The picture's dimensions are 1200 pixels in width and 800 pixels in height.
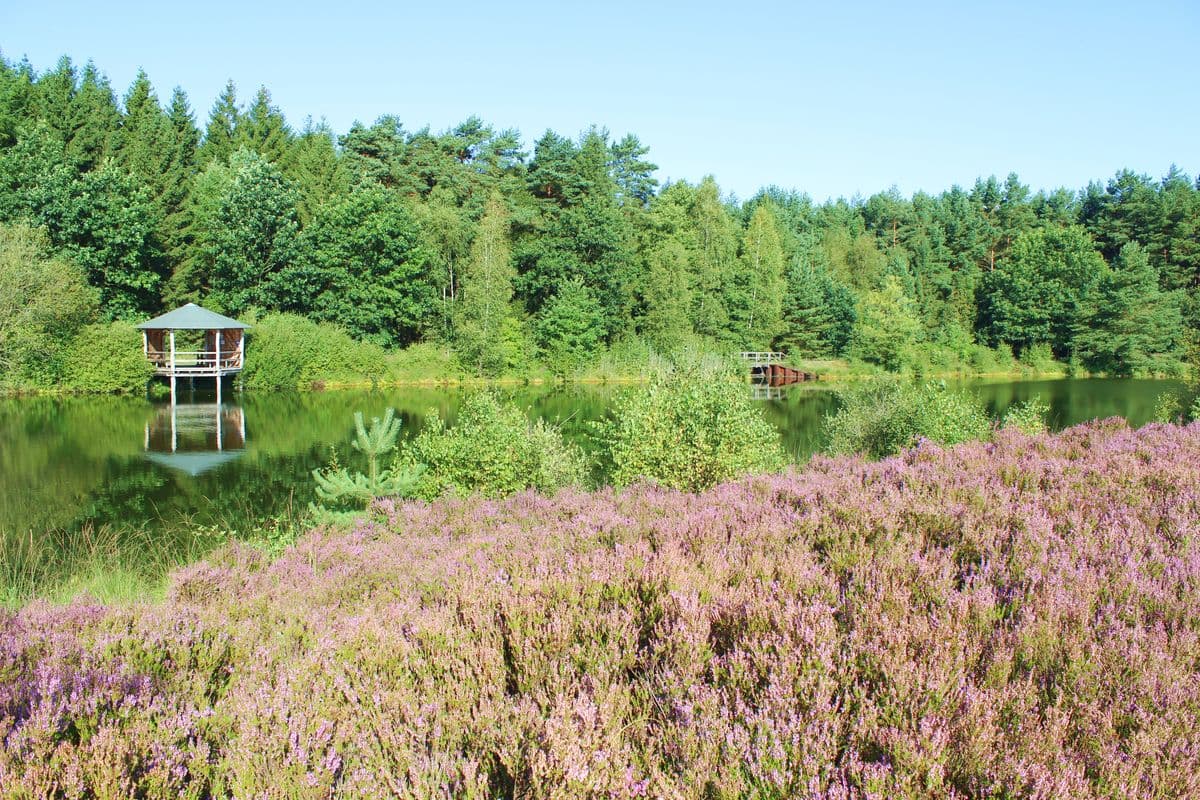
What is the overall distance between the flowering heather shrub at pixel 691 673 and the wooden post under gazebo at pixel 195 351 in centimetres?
3646

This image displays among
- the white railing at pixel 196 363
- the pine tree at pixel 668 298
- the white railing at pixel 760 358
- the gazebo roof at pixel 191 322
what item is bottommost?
the white railing at pixel 196 363

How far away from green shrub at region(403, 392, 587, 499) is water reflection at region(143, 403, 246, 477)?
403 inches

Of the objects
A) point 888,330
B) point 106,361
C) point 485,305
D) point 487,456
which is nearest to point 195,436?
point 106,361

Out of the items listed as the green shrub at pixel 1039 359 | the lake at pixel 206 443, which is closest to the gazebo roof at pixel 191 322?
the lake at pixel 206 443

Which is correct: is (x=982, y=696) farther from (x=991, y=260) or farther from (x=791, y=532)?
(x=991, y=260)

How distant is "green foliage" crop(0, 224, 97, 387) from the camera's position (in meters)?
33.4

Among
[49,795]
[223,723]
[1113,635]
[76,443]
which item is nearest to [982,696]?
[1113,635]

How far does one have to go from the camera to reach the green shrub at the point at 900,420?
48.6 ft

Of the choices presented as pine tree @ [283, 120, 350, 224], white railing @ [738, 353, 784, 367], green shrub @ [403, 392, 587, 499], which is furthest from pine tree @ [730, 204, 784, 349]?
green shrub @ [403, 392, 587, 499]

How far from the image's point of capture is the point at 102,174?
4119 cm

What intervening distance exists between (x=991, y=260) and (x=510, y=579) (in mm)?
83534

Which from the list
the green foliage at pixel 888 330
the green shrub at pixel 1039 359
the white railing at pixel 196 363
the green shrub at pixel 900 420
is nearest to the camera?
→ the green shrub at pixel 900 420

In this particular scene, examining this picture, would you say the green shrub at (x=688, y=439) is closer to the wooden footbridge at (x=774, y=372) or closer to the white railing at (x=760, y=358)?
the white railing at (x=760, y=358)

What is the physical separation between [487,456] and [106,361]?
34.9 metres
